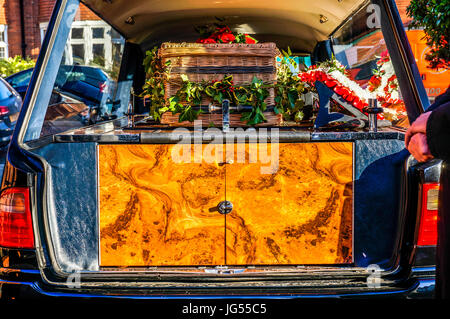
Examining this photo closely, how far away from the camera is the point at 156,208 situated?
2516 millimetres

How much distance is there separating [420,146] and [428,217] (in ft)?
2.66

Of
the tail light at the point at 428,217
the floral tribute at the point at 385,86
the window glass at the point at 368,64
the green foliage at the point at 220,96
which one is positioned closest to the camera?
the tail light at the point at 428,217

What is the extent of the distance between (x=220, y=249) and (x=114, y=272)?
53cm

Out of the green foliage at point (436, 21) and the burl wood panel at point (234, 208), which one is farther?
the green foliage at point (436, 21)

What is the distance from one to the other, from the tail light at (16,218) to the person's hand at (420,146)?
1.70m

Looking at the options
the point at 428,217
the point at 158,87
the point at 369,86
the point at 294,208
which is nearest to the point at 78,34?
the point at 158,87

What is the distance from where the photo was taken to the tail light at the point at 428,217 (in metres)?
2.31

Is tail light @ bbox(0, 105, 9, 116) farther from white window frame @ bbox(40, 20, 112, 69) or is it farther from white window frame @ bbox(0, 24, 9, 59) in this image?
white window frame @ bbox(0, 24, 9, 59)

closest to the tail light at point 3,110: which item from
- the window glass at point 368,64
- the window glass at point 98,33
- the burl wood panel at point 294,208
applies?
the window glass at point 98,33

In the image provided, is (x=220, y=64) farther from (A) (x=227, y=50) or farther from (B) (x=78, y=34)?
(B) (x=78, y=34)

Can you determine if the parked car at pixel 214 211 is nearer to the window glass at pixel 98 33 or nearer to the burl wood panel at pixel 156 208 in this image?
the burl wood panel at pixel 156 208
